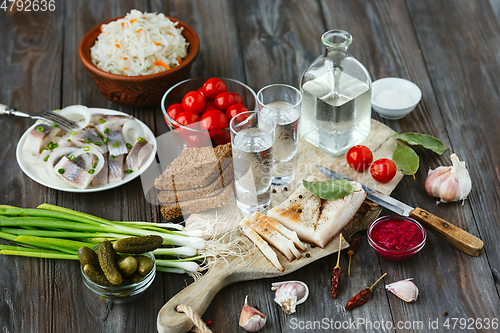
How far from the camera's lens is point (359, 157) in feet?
8.65

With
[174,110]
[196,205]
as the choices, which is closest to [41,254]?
[196,205]

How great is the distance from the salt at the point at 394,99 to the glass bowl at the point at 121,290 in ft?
6.27

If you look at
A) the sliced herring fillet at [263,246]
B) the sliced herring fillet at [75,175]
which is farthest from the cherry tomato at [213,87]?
the sliced herring fillet at [263,246]

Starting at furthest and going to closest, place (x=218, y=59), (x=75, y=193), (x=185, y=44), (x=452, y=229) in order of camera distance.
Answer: (x=218, y=59) → (x=185, y=44) → (x=75, y=193) → (x=452, y=229)

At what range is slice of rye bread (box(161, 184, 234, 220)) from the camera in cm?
245

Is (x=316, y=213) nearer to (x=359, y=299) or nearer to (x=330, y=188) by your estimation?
(x=330, y=188)

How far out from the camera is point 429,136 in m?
2.85

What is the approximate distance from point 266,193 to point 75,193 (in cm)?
116

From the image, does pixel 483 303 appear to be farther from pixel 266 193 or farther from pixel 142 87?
pixel 142 87


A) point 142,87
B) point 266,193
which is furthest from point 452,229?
point 142,87

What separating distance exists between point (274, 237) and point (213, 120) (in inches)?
34.9

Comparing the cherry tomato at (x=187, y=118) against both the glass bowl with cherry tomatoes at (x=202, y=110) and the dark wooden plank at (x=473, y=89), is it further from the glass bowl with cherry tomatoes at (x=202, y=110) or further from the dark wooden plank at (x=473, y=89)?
the dark wooden plank at (x=473, y=89)

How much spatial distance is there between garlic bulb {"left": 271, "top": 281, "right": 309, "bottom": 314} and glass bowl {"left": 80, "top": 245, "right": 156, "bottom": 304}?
1.92 ft

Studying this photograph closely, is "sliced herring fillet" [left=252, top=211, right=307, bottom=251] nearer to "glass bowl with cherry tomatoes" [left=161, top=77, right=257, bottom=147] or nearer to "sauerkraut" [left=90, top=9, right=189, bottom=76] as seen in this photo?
"glass bowl with cherry tomatoes" [left=161, top=77, right=257, bottom=147]
